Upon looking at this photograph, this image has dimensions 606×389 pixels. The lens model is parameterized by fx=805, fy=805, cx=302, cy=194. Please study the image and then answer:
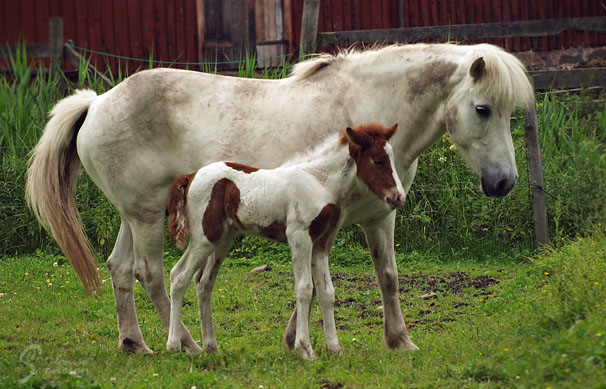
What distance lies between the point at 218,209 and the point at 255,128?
709 mm

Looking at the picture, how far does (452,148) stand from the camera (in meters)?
9.38

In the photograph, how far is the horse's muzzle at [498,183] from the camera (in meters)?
5.20

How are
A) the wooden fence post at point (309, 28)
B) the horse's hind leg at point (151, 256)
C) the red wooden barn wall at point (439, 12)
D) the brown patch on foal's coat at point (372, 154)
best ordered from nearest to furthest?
the brown patch on foal's coat at point (372, 154), the horse's hind leg at point (151, 256), the wooden fence post at point (309, 28), the red wooden barn wall at point (439, 12)

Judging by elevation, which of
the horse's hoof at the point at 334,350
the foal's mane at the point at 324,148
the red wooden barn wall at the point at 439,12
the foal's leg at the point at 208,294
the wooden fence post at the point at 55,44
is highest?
the red wooden barn wall at the point at 439,12

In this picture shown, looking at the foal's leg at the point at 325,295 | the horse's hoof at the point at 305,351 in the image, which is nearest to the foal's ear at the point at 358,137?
the foal's leg at the point at 325,295

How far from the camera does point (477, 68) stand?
5.21 m

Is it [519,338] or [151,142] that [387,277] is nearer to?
[519,338]

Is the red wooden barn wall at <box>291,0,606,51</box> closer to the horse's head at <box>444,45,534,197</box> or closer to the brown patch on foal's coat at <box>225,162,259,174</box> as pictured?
the horse's head at <box>444,45,534,197</box>

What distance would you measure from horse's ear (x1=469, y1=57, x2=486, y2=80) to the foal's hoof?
3001 mm

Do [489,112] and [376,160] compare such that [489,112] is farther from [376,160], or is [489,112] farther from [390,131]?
[376,160]

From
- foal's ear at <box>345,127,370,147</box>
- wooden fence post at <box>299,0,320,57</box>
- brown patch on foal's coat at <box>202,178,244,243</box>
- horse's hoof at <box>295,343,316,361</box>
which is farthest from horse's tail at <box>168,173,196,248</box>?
wooden fence post at <box>299,0,320,57</box>

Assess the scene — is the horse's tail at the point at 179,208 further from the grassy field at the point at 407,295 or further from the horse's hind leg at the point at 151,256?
the grassy field at the point at 407,295

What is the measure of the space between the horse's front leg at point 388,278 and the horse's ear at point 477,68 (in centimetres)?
116

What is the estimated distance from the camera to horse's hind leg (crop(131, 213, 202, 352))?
5863mm
